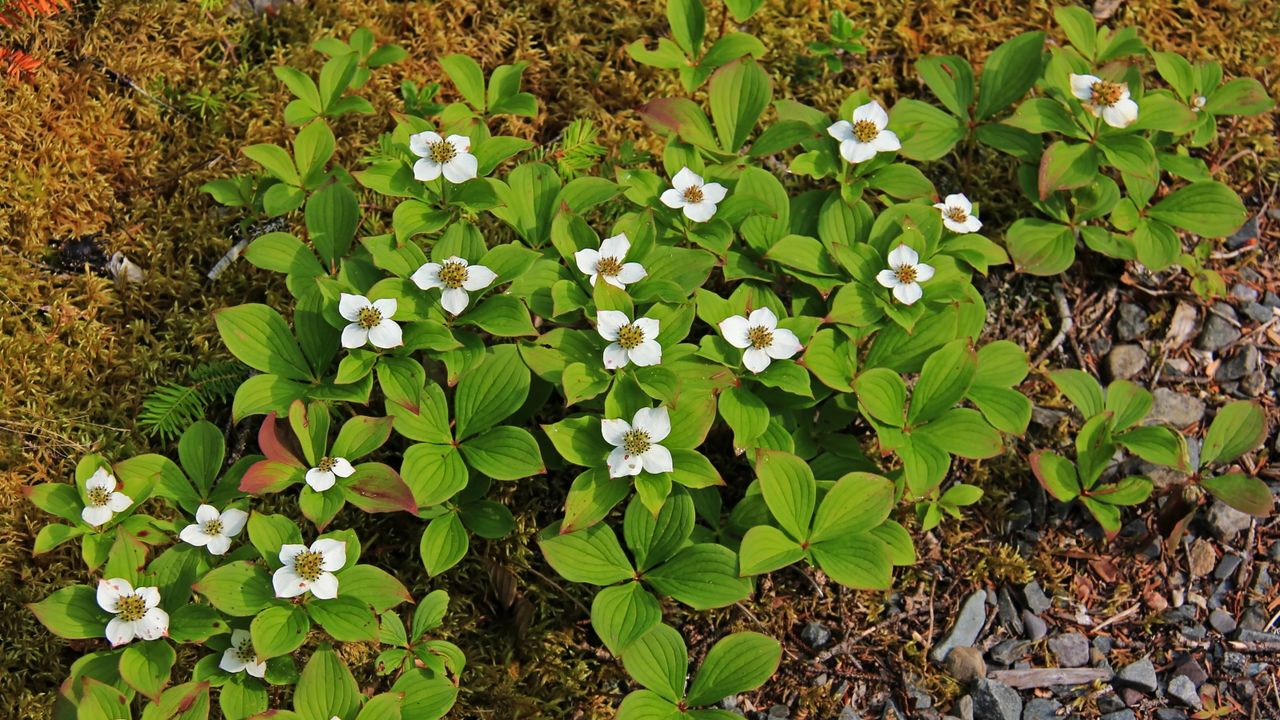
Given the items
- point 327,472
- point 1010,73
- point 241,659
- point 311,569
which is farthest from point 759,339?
point 241,659

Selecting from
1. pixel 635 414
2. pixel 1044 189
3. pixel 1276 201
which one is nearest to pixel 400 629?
pixel 635 414

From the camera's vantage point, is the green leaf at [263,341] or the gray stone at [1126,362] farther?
the gray stone at [1126,362]

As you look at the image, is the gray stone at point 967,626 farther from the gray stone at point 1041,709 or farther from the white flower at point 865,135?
the white flower at point 865,135

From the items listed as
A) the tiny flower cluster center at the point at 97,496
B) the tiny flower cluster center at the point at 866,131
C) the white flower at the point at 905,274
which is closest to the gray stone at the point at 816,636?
the white flower at the point at 905,274

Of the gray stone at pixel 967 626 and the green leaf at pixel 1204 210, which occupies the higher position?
the green leaf at pixel 1204 210

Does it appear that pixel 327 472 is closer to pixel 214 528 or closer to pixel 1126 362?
pixel 214 528

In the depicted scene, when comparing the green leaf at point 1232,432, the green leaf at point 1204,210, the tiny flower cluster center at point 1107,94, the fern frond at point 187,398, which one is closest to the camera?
the fern frond at point 187,398

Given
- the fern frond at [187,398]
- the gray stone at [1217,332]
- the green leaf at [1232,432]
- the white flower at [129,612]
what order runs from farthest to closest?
the gray stone at [1217,332] → the green leaf at [1232,432] → the fern frond at [187,398] → the white flower at [129,612]

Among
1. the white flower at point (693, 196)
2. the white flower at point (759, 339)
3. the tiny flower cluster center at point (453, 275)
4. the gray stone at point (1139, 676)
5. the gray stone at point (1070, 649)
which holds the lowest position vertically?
the gray stone at point (1139, 676)
